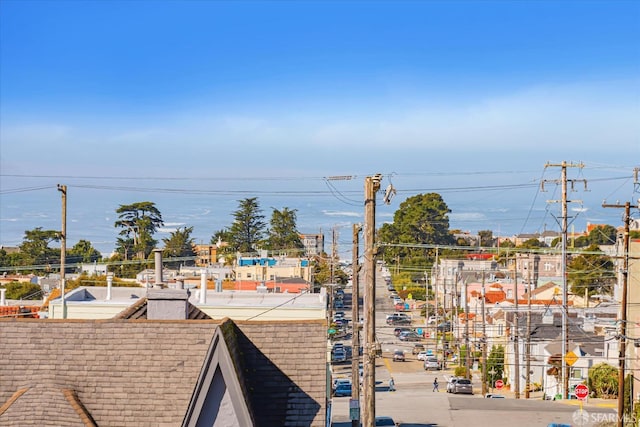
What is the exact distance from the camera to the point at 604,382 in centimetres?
4647

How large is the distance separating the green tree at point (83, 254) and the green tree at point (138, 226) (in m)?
9.78

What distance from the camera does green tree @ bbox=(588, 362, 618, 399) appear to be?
46344 millimetres

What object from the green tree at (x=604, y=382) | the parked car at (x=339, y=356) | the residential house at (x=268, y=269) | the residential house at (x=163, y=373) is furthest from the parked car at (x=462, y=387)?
the residential house at (x=268, y=269)

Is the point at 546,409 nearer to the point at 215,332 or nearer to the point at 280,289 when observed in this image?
the point at 215,332

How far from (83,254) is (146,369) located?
12611cm

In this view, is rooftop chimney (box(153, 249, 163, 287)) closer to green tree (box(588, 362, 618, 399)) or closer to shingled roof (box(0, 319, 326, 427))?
shingled roof (box(0, 319, 326, 427))

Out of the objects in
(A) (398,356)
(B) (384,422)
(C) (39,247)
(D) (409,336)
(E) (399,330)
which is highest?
(C) (39,247)

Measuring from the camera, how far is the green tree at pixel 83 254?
134125 millimetres

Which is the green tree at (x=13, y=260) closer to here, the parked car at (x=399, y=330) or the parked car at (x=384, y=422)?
the parked car at (x=399, y=330)

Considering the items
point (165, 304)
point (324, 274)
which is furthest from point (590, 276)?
point (165, 304)

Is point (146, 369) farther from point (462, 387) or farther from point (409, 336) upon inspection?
point (409, 336)

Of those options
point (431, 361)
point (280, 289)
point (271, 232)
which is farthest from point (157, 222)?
point (431, 361)

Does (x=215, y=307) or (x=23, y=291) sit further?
(x=23, y=291)

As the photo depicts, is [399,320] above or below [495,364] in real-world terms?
above
